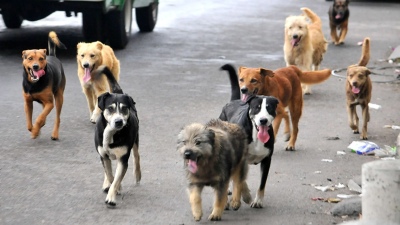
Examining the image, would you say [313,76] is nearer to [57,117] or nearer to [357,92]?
[357,92]

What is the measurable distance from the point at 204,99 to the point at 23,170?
4.54m

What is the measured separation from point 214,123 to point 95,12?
1013 cm

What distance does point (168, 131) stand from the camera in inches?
435

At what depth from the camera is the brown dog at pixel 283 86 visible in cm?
991

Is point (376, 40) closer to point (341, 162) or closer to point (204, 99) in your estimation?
point (204, 99)

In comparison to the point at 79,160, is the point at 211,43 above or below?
below

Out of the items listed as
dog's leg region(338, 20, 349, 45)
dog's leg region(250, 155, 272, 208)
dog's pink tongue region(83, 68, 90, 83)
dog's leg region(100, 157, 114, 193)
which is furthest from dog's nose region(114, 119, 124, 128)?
dog's leg region(338, 20, 349, 45)

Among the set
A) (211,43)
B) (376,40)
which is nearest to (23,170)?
(211,43)

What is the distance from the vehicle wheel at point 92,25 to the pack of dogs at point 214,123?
18.4 ft

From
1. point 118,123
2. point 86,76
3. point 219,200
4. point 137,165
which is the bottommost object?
point 86,76

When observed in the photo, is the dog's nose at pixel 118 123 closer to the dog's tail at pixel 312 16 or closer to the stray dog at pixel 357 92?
the stray dog at pixel 357 92

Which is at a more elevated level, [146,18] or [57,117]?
[57,117]

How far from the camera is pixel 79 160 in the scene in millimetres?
9539

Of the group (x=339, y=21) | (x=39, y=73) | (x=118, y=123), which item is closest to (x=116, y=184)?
(x=118, y=123)
